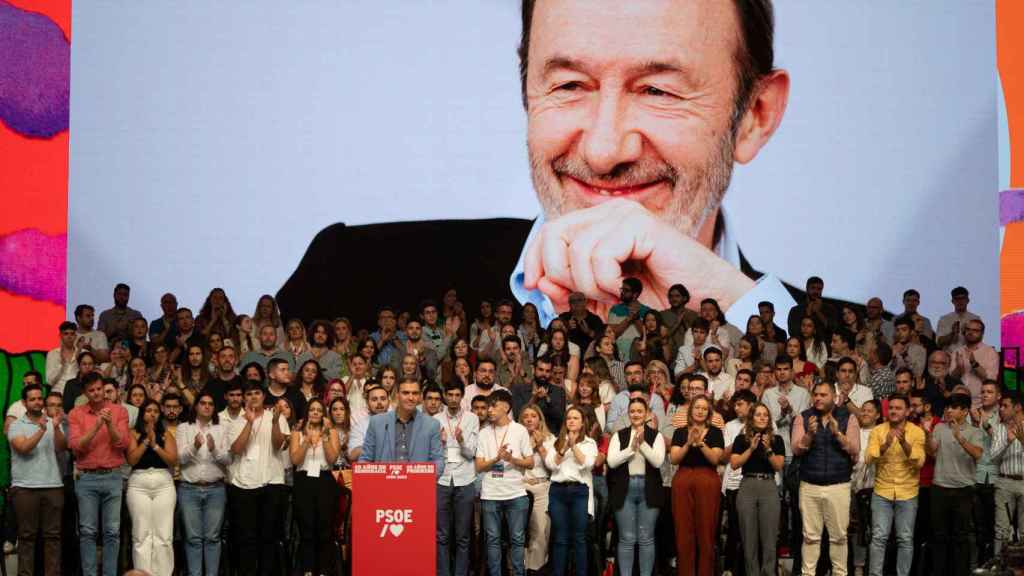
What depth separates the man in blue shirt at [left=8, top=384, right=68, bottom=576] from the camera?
11.4m

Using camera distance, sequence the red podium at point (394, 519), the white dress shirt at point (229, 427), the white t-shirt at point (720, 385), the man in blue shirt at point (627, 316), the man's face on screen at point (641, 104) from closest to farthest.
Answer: the red podium at point (394, 519), the white dress shirt at point (229, 427), the white t-shirt at point (720, 385), the man in blue shirt at point (627, 316), the man's face on screen at point (641, 104)

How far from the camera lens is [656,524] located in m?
11.6

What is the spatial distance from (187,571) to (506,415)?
261 centimetres

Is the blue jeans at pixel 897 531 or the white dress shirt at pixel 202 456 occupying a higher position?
the white dress shirt at pixel 202 456

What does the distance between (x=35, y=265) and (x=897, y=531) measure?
28.2 feet

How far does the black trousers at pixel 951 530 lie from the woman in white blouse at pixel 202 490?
17.2 feet

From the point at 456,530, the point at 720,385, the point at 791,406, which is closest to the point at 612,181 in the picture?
the point at 720,385

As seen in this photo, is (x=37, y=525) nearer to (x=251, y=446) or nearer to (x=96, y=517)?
(x=96, y=517)

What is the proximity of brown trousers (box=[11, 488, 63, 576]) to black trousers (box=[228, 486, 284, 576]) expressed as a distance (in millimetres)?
1280

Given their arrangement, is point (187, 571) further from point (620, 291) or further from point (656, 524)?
point (620, 291)

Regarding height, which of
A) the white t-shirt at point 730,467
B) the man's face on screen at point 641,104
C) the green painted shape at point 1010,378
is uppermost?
the man's face on screen at point 641,104

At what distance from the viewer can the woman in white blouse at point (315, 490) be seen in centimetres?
1126

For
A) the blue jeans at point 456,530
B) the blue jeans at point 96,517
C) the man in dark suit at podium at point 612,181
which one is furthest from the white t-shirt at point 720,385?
the blue jeans at point 96,517

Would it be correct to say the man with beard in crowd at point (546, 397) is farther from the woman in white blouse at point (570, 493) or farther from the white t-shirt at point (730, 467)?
the white t-shirt at point (730, 467)
